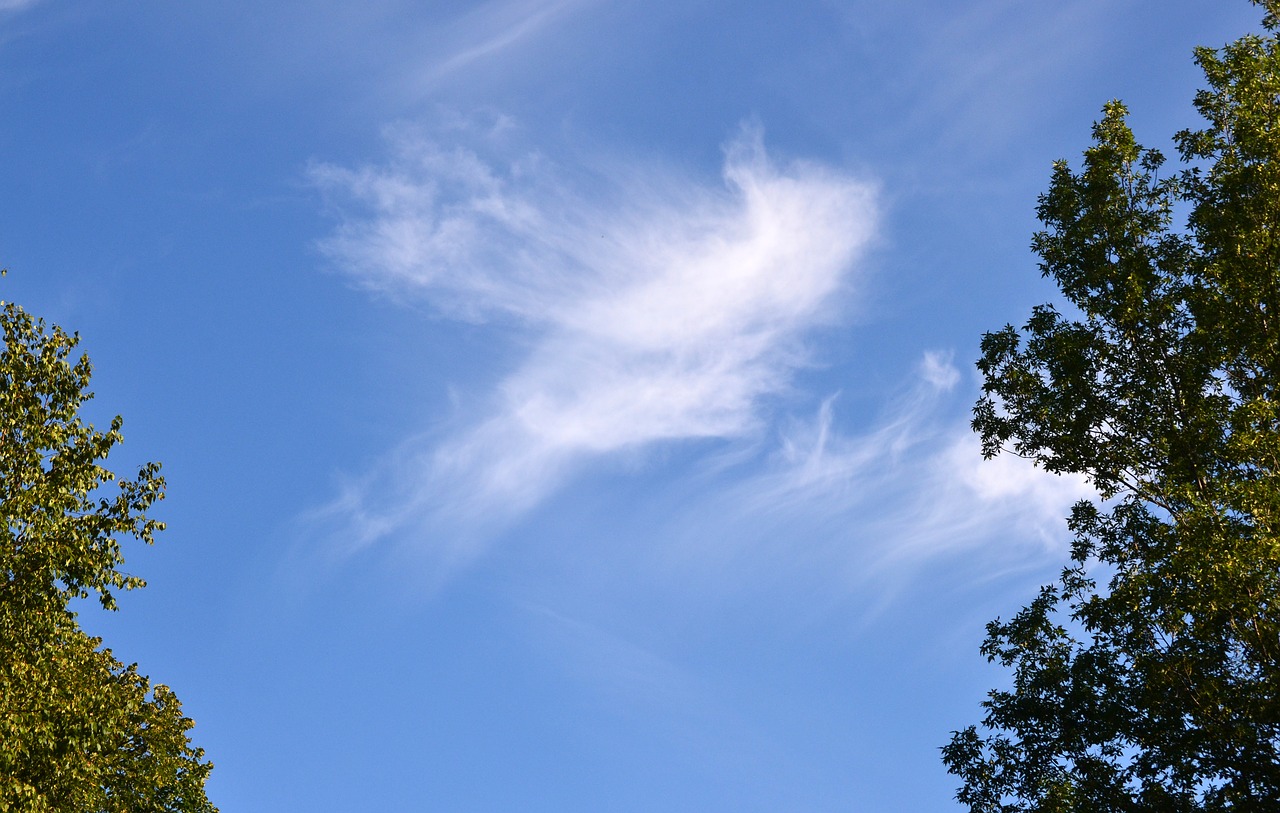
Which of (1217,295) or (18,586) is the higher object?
(1217,295)

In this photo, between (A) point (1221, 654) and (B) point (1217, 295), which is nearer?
(A) point (1221, 654)

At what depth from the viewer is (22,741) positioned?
835 inches

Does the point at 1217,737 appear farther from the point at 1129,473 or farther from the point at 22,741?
the point at 22,741

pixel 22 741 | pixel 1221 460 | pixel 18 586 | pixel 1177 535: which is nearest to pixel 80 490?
pixel 18 586

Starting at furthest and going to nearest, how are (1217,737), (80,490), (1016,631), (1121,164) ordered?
1. (1121,164)
2. (1016,631)
3. (80,490)
4. (1217,737)

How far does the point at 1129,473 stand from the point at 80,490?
23482 mm

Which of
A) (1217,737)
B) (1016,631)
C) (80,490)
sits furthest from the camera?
(1016,631)

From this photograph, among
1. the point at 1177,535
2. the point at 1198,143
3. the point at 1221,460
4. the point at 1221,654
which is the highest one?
the point at 1198,143

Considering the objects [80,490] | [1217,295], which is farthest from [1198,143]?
[80,490]

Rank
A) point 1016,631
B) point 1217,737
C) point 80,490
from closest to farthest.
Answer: point 1217,737 → point 80,490 → point 1016,631

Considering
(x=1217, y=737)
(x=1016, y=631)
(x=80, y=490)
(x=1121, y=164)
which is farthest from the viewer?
(x=1121, y=164)

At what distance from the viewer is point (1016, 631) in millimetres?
24422

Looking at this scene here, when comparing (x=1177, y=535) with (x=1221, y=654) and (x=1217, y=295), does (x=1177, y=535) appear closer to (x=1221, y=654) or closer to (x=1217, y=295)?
(x=1221, y=654)

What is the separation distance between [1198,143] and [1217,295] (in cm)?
438
